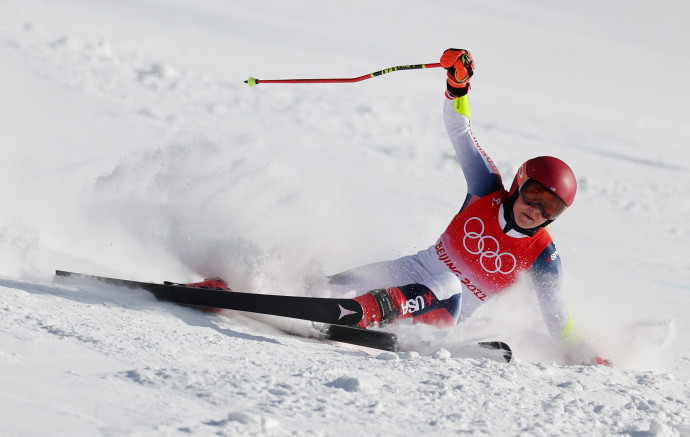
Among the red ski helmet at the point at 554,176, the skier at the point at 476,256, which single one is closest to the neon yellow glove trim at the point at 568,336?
the skier at the point at 476,256

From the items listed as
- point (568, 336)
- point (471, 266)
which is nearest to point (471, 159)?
point (471, 266)

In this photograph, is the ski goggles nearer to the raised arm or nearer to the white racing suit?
the white racing suit

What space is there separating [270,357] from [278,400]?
1.89 feet

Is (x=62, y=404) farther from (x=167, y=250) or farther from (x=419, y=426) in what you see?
(x=167, y=250)

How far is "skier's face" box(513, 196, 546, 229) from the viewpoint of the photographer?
3609 mm

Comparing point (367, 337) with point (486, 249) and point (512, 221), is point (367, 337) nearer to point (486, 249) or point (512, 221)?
point (486, 249)

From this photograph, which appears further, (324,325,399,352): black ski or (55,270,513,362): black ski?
(324,325,399,352): black ski

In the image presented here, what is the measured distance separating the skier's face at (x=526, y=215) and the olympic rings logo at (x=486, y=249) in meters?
0.22

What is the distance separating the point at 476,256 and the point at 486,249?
0.08m

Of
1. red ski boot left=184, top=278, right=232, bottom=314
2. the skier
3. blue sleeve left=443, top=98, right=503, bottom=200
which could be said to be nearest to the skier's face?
the skier

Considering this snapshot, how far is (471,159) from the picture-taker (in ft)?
13.3

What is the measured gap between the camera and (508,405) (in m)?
2.45

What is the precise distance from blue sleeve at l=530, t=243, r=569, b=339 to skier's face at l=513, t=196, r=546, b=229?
23cm

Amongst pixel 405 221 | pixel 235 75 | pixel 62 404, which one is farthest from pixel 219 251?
pixel 235 75
